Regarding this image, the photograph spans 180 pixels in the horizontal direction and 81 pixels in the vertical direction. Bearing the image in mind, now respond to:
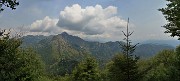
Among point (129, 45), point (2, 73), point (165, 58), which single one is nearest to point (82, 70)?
point (129, 45)

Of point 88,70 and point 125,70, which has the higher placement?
point 125,70

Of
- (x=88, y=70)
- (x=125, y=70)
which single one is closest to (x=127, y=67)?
(x=125, y=70)

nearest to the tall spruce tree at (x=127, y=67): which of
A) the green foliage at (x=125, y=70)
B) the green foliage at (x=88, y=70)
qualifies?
the green foliage at (x=125, y=70)

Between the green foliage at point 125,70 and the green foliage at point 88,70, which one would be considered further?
the green foliage at point 88,70

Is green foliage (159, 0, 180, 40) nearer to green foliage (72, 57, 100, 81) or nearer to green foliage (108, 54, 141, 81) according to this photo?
green foliage (108, 54, 141, 81)

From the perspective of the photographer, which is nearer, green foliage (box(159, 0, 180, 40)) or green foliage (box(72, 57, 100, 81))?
green foliage (box(159, 0, 180, 40))

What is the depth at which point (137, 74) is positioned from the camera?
92.7ft

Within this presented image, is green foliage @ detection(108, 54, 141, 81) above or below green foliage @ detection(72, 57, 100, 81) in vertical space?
above

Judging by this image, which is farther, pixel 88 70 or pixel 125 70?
pixel 88 70

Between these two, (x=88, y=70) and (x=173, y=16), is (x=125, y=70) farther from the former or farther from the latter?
(x=88, y=70)

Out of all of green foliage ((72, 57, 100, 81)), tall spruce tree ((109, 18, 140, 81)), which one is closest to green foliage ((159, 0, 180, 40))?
tall spruce tree ((109, 18, 140, 81))

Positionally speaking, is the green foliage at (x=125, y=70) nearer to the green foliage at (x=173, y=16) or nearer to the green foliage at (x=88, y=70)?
Answer: the green foliage at (x=173, y=16)

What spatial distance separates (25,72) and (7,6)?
26643 millimetres

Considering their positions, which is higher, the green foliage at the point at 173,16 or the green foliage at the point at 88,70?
the green foliage at the point at 173,16
